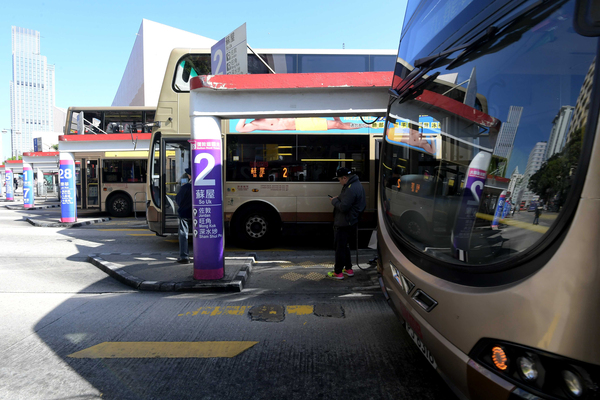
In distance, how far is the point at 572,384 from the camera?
1.43 m

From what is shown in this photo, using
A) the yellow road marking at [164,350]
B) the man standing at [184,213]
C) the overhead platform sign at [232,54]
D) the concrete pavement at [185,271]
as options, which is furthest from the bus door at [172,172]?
the yellow road marking at [164,350]

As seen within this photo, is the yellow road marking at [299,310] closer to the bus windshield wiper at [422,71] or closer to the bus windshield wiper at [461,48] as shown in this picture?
the bus windshield wiper at [422,71]

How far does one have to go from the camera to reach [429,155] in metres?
2.88

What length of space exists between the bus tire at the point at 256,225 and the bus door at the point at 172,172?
1442mm

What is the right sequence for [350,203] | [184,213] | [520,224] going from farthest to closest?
1. [184,213]
2. [350,203]
3. [520,224]

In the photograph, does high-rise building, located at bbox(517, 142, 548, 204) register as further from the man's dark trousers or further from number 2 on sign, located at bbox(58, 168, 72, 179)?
number 2 on sign, located at bbox(58, 168, 72, 179)

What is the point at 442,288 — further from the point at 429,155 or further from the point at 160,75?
the point at 160,75

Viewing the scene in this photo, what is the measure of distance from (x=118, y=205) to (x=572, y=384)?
53.1ft

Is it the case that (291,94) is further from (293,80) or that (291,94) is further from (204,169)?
(204,169)

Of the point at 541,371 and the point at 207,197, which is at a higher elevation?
the point at 207,197

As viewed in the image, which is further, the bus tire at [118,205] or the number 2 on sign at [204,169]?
the bus tire at [118,205]

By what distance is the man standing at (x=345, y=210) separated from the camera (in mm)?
5574

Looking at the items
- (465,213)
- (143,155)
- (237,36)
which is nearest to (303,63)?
(237,36)

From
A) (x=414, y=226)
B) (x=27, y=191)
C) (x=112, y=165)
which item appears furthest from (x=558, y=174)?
(x=27, y=191)
